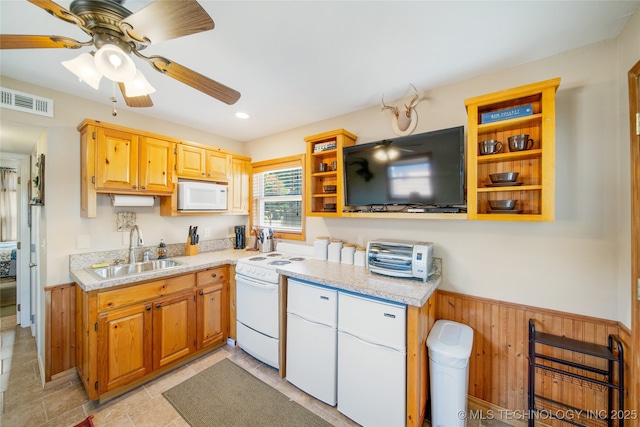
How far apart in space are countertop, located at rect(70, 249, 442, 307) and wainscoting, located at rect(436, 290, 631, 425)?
35 centimetres

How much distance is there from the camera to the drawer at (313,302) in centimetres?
192

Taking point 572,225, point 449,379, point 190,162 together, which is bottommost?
point 449,379

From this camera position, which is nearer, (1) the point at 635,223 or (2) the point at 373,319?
(1) the point at 635,223

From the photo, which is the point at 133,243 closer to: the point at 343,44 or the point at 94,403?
the point at 94,403

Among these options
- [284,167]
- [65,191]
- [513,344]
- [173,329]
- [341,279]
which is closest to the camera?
[513,344]

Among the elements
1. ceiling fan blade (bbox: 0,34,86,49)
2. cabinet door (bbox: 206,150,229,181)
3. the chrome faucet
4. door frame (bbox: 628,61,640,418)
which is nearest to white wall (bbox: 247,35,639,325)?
door frame (bbox: 628,61,640,418)

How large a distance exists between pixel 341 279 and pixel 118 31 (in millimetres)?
1922

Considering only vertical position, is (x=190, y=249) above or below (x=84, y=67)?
below

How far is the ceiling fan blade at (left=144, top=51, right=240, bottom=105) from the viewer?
4.01 ft

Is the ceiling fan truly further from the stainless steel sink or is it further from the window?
the window

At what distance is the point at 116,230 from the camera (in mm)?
2531

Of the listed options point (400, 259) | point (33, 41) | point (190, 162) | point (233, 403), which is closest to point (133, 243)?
point (190, 162)

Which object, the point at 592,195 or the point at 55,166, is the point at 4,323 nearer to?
the point at 55,166

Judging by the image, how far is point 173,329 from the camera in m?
2.33
